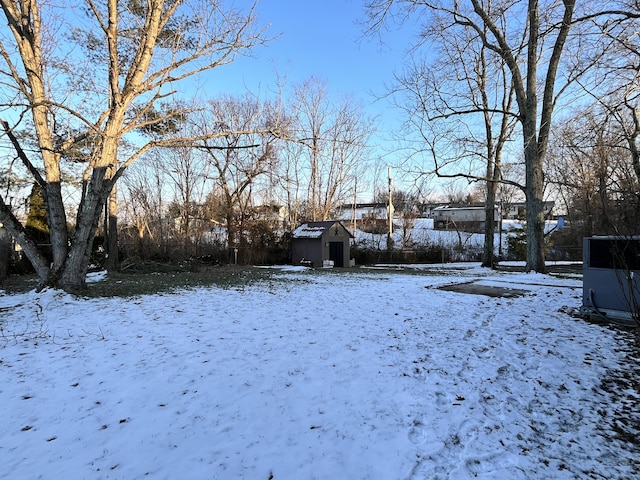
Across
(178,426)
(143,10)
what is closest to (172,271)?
(143,10)

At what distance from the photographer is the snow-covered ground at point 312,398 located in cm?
244

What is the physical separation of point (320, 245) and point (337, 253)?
2270mm

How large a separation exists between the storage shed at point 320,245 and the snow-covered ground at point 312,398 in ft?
57.0

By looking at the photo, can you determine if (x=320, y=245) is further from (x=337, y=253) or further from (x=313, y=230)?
(x=337, y=253)

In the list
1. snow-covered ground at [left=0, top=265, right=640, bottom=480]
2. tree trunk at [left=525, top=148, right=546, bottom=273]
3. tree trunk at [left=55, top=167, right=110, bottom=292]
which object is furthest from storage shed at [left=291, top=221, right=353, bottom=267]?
snow-covered ground at [left=0, top=265, right=640, bottom=480]

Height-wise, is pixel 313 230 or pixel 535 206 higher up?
pixel 535 206

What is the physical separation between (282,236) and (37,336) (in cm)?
2097

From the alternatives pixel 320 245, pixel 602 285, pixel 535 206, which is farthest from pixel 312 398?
pixel 320 245

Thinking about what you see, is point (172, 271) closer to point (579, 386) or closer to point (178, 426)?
point (178, 426)

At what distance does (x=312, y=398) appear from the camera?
3.36 metres

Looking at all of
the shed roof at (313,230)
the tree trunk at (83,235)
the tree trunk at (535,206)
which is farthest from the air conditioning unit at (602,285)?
the shed roof at (313,230)

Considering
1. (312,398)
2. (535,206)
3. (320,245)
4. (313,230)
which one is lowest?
(312,398)

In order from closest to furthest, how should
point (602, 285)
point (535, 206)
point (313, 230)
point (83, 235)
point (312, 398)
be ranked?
point (312, 398)
point (602, 285)
point (83, 235)
point (535, 206)
point (313, 230)

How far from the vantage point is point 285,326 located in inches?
233
